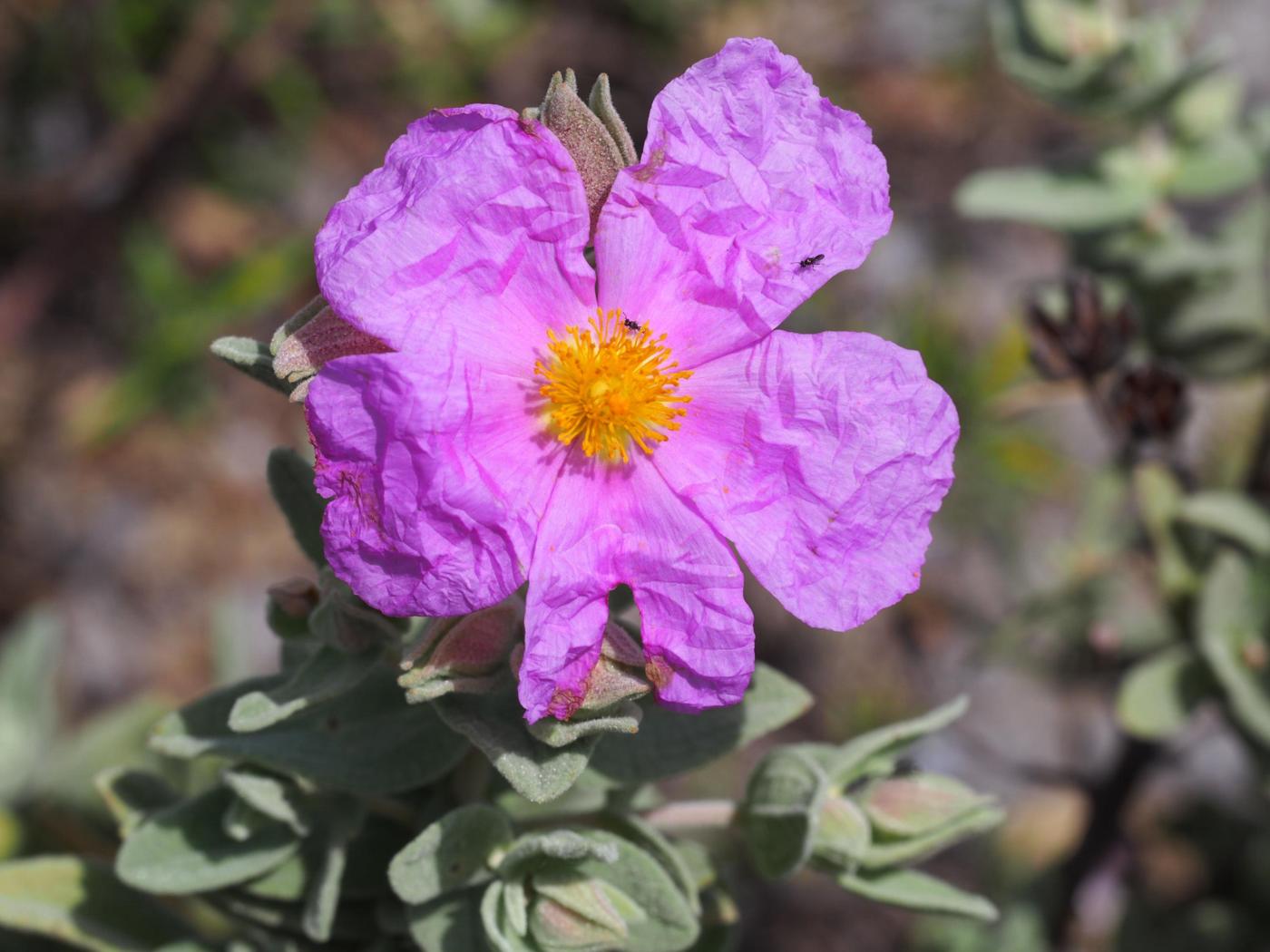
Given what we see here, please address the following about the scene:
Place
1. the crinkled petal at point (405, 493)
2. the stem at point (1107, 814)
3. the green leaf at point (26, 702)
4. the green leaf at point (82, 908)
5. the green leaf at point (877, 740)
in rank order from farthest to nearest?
the stem at point (1107, 814) → the green leaf at point (26, 702) → the green leaf at point (82, 908) → the green leaf at point (877, 740) → the crinkled petal at point (405, 493)

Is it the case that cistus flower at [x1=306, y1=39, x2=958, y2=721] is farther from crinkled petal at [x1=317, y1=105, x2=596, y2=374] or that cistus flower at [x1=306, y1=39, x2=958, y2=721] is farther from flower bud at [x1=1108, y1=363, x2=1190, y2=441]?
flower bud at [x1=1108, y1=363, x2=1190, y2=441]

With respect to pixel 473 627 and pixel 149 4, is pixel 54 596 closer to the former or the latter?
pixel 149 4

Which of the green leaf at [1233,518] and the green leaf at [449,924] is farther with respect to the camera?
the green leaf at [1233,518]

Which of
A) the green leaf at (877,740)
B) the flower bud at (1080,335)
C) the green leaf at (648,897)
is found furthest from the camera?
the flower bud at (1080,335)

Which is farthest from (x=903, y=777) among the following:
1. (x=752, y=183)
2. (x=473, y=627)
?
(x=752, y=183)

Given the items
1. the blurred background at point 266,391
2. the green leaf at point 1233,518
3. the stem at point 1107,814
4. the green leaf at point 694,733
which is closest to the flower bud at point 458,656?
the green leaf at point 694,733

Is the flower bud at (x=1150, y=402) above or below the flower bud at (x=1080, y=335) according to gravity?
below

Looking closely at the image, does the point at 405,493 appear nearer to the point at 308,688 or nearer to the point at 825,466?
the point at 308,688

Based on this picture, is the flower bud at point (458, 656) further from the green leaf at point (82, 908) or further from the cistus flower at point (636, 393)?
the green leaf at point (82, 908)
